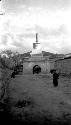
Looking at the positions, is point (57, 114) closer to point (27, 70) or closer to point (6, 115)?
point (6, 115)

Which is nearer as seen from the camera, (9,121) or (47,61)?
(9,121)

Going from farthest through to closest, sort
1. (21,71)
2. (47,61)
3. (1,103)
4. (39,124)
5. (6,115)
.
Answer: (21,71), (47,61), (1,103), (6,115), (39,124)

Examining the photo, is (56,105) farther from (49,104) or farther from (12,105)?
(12,105)

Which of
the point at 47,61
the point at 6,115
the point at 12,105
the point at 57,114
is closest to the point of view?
the point at 6,115

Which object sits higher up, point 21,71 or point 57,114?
point 57,114

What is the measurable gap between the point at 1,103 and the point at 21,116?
1.65 m

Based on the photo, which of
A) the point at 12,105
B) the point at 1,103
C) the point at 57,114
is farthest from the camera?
the point at 12,105

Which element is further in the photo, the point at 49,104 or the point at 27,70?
the point at 27,70

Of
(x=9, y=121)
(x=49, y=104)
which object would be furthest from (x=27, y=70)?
(x=9, y=121)

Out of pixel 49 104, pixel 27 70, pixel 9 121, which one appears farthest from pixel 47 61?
pixel 9 121

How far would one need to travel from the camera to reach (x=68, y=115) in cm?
880

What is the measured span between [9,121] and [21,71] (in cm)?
4283

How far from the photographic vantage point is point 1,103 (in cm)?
964

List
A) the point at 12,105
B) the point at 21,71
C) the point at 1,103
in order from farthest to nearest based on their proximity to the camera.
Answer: the point at 21,71
the point at 12,105
the point at 1,103
